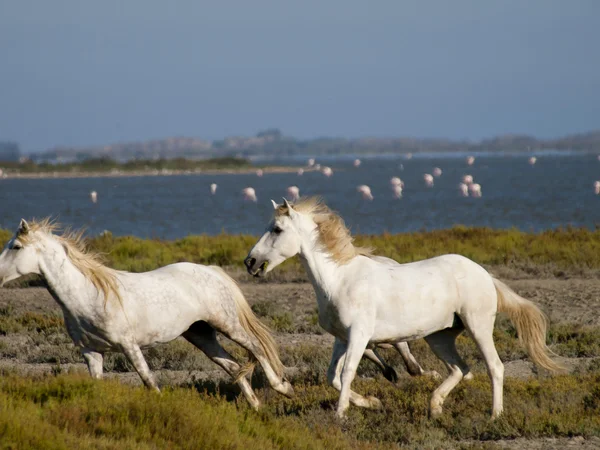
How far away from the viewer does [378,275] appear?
874cm

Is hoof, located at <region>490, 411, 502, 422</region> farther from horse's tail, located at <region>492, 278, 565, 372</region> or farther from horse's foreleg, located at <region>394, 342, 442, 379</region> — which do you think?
horse's foreleg, located at <region>394, 342, 442, 379</region>

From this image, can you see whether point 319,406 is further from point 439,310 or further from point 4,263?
point 4,263

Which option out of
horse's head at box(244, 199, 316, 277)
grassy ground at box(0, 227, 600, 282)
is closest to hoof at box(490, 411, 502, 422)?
horse's head at box(244, 199, 316, 277)

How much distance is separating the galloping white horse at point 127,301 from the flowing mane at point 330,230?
105 cm

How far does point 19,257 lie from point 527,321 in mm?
4645

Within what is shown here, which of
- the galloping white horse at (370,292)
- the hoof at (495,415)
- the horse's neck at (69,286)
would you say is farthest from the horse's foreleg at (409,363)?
the horse's neck at (69,286)

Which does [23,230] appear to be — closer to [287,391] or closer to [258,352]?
[258,352]

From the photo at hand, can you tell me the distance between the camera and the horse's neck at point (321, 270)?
8617mm

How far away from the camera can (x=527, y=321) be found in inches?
362

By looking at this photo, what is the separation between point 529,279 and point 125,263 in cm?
856

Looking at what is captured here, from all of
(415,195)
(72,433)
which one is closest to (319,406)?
(72,433)

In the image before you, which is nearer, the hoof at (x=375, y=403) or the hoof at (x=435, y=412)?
the hoof at (x=435, y=412)

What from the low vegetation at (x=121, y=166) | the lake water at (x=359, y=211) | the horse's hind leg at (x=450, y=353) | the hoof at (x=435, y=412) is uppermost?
the horse's hind leg at (x=450, y=353)

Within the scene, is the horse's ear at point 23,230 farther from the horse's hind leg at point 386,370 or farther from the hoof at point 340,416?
the horse's hind leg at point 386,370
